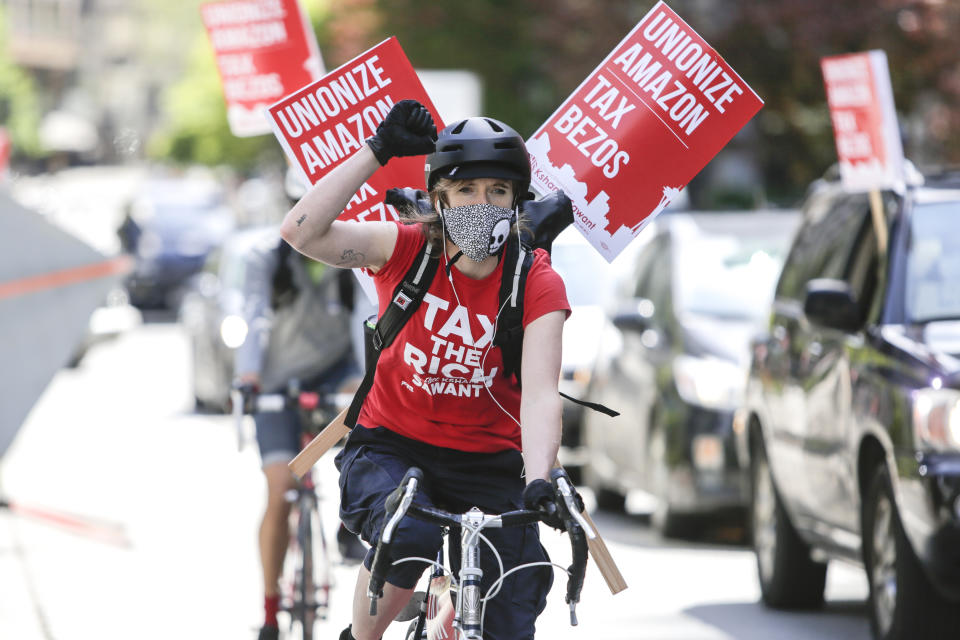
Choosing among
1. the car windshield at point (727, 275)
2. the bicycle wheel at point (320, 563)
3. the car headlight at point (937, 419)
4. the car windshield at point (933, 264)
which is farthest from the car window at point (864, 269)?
the car windshield at point (727, 275)

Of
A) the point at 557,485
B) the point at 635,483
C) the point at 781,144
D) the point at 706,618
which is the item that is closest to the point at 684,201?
the point at 781,144

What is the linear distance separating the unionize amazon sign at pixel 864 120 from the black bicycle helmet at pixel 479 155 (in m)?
4.64

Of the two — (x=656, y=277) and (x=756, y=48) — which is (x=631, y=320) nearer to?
(x=656, y=277)

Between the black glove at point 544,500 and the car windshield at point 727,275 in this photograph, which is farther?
the car windshield at point 727,275

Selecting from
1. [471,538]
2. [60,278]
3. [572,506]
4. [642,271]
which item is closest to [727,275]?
[642,271]

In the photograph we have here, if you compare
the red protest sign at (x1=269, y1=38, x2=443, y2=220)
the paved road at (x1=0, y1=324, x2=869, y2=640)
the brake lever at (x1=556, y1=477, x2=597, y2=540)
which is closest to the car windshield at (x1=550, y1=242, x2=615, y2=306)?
the paved road at (x1=0, y1=324, x2=869, y2=640)

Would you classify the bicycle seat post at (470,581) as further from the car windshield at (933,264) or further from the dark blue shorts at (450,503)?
the car windshield at (933,264)

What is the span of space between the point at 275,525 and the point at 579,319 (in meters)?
7.74

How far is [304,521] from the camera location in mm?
7535

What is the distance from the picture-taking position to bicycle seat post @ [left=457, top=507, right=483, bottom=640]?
422 cm

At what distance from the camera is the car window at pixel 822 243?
29.2 ft

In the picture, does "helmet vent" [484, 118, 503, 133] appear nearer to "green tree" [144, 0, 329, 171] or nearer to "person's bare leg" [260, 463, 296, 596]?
"person's bare leg" [260, 463, 296, 596]

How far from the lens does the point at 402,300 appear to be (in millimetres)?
4816

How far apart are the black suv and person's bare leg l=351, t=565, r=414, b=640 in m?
2.61
